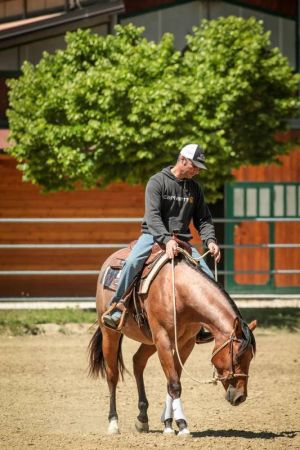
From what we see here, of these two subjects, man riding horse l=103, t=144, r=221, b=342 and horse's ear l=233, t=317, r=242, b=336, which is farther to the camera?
man riding horse l=103, t=144, r=221, b=342

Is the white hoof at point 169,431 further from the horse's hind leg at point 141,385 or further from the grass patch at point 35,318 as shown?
the grass patch at point 35,318

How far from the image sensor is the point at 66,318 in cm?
1909

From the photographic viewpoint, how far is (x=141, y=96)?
19.1 metres

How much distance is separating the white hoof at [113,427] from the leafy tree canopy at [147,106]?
952 cm

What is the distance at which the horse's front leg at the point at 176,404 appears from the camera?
9.03m

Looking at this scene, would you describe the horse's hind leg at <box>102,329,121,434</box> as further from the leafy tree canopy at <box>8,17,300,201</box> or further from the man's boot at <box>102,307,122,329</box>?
the leafy tree canopy at <box>8,17,300,201</box>

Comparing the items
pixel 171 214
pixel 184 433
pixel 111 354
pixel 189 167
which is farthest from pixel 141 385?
pixel 189 167

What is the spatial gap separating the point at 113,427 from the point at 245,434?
124 cm

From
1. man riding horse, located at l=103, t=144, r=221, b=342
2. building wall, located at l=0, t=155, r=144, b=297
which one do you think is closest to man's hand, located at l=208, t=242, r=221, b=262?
man riding horse, located at l=103, t=144, r=221, b=342

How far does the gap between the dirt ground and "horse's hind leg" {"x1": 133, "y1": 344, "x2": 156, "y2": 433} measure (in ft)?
0.42

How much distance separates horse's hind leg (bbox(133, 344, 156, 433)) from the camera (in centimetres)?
996

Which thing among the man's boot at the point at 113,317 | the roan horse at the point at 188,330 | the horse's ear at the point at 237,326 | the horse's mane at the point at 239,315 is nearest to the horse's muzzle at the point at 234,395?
the roan horse at the point at 188,330

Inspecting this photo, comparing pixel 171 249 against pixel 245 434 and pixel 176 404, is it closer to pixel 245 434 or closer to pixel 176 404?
pixel 176 404

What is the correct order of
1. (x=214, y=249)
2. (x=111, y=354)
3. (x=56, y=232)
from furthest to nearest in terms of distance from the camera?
(x=56, y=232), (x=111, y=354), (x=214, y=249)
